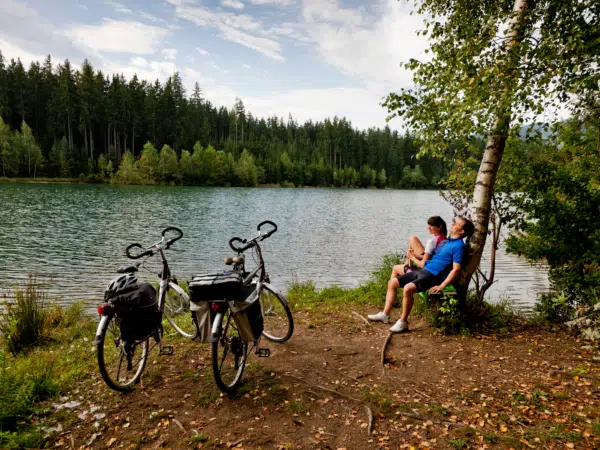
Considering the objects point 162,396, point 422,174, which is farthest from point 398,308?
point 422,174

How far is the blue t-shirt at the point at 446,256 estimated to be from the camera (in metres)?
6.13

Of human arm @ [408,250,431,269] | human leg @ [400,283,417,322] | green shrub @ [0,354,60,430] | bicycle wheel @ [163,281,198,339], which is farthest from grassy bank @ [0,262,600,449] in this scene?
human arm @ [408,250,431,269]

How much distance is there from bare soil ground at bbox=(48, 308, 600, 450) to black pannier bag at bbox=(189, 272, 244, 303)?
1328 mm

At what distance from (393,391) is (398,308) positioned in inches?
139

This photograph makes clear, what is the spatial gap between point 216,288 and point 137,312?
122 centimetres

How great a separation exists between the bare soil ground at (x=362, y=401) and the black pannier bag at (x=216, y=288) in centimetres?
133

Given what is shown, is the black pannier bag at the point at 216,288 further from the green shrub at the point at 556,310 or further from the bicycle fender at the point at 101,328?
the green shrub at the point at 556,310

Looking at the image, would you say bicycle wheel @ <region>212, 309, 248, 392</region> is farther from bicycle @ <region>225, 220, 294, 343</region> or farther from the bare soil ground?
bicycle @ <region>225, 220, 294, 343</region>

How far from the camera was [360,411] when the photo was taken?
13.6 feet

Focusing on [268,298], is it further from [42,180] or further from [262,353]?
[42,180]

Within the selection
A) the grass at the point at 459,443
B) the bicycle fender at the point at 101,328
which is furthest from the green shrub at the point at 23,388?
the grass at the point at 459,443

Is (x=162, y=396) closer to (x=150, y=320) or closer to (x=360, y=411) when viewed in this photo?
(x=150, y=320)

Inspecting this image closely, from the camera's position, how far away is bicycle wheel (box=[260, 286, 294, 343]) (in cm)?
595

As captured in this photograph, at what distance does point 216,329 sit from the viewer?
4.07m
